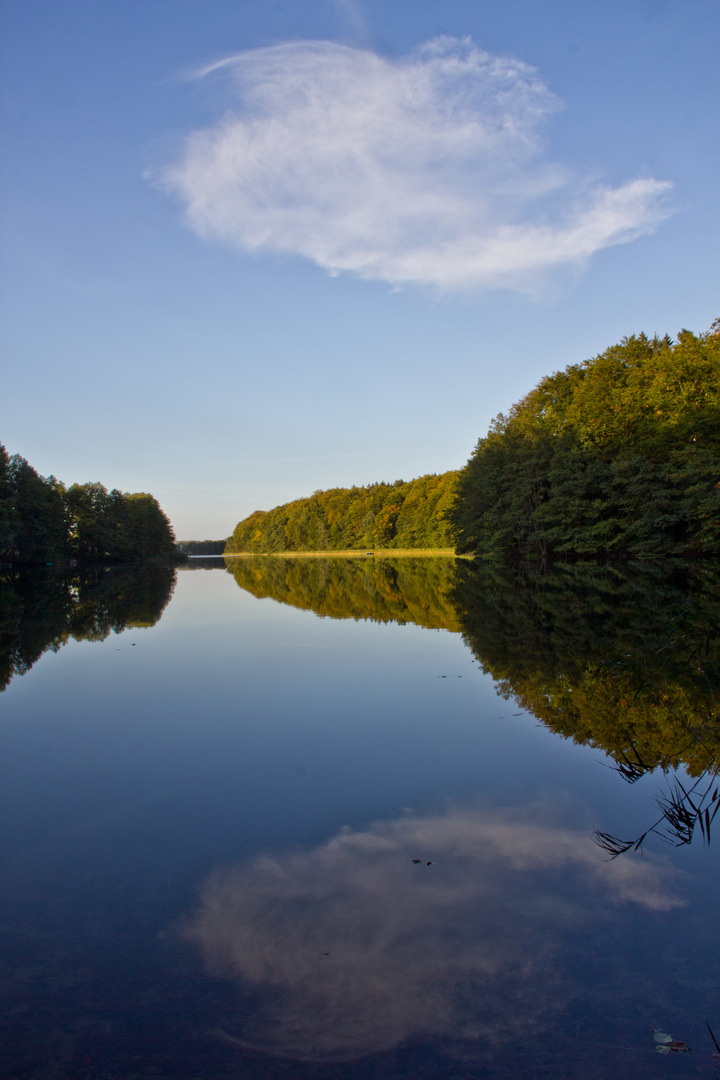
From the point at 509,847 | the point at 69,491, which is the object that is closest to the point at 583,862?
the point at 509,847

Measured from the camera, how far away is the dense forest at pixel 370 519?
96.2 meters

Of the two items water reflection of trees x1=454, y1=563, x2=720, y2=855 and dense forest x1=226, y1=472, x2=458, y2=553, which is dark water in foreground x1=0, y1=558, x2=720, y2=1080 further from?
dense forest x1=226, y1=472, x2=458, y2=553

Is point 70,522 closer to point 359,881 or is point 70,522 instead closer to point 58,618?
point 58,618

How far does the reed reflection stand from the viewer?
2613mm

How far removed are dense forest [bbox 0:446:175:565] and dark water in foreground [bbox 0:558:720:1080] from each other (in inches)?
1859

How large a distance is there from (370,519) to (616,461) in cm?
7805

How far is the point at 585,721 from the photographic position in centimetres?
670

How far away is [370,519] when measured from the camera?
113 metres

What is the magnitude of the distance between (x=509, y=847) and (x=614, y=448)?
3766cm

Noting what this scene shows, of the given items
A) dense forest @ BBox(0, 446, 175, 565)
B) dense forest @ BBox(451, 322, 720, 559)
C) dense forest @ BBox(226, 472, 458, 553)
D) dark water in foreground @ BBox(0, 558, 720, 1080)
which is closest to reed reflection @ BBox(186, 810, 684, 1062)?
dark water in foreground @ BBox(0, 558, 720, 1080)

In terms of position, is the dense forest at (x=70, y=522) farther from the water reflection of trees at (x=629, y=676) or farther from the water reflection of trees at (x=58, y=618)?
the water reflection of trees at (x=629, y=676)

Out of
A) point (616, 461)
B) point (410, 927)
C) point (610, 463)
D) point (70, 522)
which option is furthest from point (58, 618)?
point (70, 522)

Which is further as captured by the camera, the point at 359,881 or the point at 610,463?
the point at 610,463

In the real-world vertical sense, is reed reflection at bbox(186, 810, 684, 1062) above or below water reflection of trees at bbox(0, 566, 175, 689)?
below
